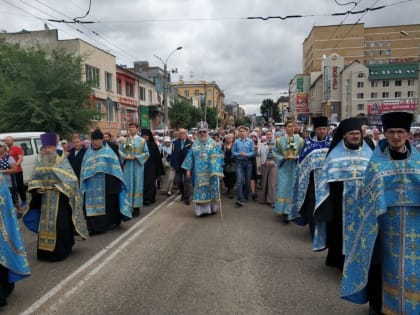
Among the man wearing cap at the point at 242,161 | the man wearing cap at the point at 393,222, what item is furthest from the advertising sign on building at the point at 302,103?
the man wearing cap at the point at 393,222

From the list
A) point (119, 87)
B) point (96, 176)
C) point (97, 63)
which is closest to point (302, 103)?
point (119, 87)

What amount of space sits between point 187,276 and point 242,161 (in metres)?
5.29

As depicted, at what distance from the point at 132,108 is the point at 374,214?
33891 millimetres

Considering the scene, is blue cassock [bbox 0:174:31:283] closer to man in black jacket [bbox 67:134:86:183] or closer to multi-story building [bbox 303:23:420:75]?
man in black jacket [bbox 67:134:86:183]

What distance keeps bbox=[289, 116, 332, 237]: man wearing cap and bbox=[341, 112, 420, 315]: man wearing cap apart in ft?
7.65

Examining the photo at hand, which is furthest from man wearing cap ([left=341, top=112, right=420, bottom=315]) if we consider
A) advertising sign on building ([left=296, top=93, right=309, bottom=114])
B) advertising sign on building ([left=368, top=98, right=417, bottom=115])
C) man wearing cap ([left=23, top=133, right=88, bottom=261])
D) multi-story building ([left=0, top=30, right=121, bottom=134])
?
advertising sign on building ([left=296, top=93, right=309, bottom=114])

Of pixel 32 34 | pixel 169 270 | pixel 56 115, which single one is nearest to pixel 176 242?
pixel 169 270

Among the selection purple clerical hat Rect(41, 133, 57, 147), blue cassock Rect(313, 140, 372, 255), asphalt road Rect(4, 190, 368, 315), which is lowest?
asphalt road Rect(4, 190, 368, 315)

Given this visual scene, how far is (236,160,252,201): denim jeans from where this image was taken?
9.45 metres

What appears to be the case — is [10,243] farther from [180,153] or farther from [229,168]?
[229,168]

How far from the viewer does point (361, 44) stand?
87.1 meters

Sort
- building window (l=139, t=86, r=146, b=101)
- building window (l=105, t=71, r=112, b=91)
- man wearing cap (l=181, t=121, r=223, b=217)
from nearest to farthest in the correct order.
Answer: man wearing cap (l=181, t=121, r=223, b=217) < building window (l=105, t=71, r=112, b=91) < building window (l=139, t=86, r=146, b=101)

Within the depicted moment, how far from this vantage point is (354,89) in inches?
2505

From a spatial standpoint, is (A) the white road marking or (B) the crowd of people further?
(A) the white road marking
